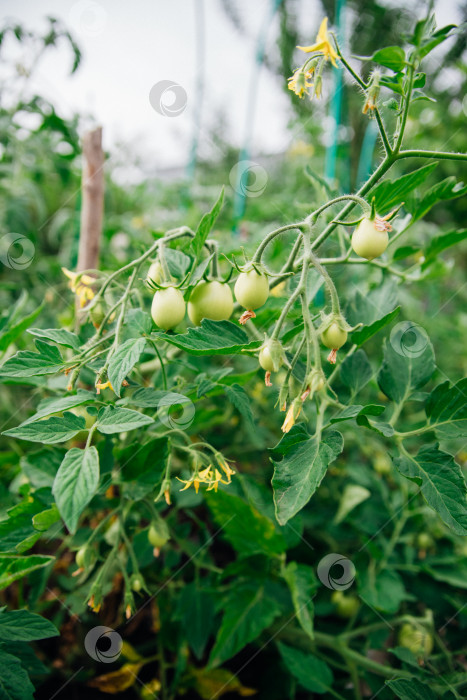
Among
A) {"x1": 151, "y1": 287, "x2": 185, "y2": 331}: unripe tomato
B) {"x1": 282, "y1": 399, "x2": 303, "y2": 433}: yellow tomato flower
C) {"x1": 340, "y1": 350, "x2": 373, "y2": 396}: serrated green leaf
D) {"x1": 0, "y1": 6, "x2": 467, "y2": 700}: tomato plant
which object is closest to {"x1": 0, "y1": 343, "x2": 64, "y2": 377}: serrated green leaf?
{"x1": 0, "y1": 6, "x2": 467, "y2": 700}: tomato plant

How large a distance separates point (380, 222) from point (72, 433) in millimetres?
343

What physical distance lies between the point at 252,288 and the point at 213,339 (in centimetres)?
6

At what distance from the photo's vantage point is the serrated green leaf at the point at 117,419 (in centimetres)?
39

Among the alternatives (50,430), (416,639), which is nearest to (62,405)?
(50,430)

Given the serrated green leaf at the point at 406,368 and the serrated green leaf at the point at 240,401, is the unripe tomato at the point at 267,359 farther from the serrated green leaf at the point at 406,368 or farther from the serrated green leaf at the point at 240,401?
the serrated green leaf at the point at 406,368

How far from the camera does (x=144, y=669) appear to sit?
75 cm

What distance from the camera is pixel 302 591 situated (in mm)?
571

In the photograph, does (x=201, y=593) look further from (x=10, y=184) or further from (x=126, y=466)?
(x=10, y=184)

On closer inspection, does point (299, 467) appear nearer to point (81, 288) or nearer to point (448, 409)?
point (448, 409)

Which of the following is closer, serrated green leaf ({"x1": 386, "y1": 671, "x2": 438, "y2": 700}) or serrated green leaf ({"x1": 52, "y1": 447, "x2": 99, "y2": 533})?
serrated green leaf ({"x1": 52, "y1": 447, "x2": 99, "y2": 533})

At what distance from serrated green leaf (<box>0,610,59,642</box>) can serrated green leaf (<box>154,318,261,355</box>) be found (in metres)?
Result: 0.32

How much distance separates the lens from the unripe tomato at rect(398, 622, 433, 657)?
2.28ft

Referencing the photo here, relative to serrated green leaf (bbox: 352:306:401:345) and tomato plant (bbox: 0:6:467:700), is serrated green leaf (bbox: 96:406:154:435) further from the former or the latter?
serrated green leaf (bbox: 352:306:401:345)

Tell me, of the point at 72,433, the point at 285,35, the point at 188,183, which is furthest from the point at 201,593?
the point at 285,35
